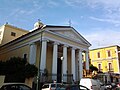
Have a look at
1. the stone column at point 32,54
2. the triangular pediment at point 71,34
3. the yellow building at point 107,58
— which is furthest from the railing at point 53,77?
the yellow building at point 107,58

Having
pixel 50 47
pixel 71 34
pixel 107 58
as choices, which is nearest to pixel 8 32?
pixel 50 47

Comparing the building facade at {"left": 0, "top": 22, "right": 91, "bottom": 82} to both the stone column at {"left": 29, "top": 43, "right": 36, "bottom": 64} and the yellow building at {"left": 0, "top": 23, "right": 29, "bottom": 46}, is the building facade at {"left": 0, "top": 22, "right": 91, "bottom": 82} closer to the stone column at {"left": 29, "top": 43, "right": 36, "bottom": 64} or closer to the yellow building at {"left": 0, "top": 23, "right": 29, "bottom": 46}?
the stone column at {"left": 29, "top": 43, "right": 36, "bottom": 64}

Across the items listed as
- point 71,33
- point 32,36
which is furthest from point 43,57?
point 71,33

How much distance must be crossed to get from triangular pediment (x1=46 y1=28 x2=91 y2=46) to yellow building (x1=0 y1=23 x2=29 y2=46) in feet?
51.5

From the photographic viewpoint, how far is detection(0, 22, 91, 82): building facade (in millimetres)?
24906

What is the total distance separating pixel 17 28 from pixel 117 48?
85.6 ft

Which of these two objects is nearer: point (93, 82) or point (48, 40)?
point (93, 82)

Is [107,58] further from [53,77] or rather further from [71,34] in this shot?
[53,77]

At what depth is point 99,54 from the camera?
50.0 metres

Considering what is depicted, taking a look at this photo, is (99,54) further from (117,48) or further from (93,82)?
(93,82)

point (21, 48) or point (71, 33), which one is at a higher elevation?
point (71, 33)

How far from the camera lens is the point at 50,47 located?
3088cm

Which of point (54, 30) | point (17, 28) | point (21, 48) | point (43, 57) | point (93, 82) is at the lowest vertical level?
point (93, 82)

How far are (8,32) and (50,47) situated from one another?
13693mm
